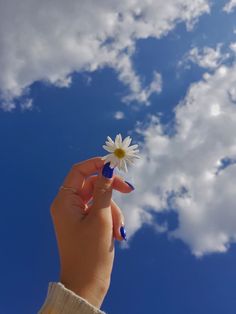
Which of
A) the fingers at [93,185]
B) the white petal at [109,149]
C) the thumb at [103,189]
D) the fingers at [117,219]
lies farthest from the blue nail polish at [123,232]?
the white petal at [109,149]

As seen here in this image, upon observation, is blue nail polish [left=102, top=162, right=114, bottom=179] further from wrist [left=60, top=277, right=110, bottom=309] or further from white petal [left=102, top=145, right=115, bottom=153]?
wrist [left=60, top=277, right=110, bottom=309]

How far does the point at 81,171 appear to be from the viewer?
3207mm

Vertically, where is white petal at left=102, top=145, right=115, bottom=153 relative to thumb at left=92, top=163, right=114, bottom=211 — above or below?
above

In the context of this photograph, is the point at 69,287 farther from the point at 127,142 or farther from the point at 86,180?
the point at 127,142

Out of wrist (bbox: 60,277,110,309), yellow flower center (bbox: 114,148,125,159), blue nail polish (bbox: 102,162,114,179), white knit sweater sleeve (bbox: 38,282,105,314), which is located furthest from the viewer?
yellow flower center (bbox: 114,148,125,159)

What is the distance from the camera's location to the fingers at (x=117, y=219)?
302 centimetres

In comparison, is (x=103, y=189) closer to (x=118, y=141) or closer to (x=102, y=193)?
(x=102, y=193)

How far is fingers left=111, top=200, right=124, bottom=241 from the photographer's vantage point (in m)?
3.02

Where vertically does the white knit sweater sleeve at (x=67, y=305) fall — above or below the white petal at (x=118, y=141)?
below

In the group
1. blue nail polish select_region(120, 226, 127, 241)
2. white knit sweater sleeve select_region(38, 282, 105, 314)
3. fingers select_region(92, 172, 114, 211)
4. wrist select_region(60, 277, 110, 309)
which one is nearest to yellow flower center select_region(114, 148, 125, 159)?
fingers select_region(92, 172, 114, 211)

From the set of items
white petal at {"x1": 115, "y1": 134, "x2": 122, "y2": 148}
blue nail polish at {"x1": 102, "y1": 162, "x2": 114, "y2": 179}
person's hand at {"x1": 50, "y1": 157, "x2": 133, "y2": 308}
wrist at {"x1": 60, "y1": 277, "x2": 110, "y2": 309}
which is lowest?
wrist at {"x1": 60, "y1": 277, "x2": 110, "y2": 309}

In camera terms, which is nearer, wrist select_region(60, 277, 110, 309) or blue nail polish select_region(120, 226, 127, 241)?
Result: wrist select_region(60, 277, 110, 309)

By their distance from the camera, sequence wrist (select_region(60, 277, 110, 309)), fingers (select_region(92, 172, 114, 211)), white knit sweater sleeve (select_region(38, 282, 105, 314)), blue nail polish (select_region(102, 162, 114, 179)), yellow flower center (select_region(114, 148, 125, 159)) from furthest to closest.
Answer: yellow flower center (select_region(114, 148, 125, 159)) → blue nail polish (select_region(102, 162, 114, 179)) → fingers (select_region(92, 172, 114, 211)) → wrist (select_region(60, 277, 110, 309)) → white knit sweater sleeve (select_region(38, 282, 105, 314))

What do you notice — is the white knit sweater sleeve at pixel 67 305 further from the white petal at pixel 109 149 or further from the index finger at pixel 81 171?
the white petal at pixel 109 149
